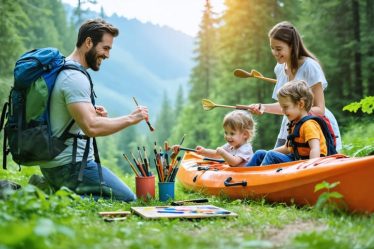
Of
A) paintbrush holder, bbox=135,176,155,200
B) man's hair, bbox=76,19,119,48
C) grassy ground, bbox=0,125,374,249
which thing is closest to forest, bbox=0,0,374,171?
man's hair, bbox=76,19,119,48

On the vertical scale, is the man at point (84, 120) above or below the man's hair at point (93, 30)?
below

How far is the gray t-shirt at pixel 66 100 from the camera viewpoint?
179 inches

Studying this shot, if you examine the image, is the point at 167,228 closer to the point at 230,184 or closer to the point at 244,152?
the point at 230,184

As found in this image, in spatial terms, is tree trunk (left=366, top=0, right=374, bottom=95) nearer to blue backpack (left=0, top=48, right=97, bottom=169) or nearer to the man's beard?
the man's beard

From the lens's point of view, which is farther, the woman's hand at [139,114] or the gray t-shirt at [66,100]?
the woman's hand at [139,114]

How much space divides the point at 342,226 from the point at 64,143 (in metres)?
2.62

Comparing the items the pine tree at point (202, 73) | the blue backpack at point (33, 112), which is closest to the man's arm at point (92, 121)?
the blue backpack at point (33, 112)

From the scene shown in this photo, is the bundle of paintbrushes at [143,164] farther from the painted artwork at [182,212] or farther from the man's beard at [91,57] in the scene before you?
the man's beard at [91,57]

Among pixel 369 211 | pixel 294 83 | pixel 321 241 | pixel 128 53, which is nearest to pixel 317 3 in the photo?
pixel 294 83

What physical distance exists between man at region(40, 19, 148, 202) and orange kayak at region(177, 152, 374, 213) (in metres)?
1.02

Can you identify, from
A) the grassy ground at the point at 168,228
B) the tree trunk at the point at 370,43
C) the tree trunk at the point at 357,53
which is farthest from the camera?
the tree trunk at the point at 357,53

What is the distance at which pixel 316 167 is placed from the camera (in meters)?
4.23

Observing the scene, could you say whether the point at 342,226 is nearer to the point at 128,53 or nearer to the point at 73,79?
the point at 73,79

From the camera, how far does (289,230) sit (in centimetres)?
334
